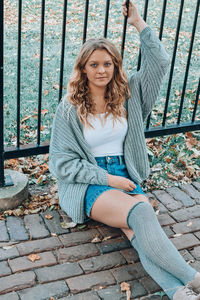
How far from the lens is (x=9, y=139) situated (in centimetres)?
421

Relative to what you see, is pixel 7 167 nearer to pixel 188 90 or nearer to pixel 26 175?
pixel 26 175

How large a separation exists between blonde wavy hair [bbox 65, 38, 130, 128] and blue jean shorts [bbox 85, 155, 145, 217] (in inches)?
11.4

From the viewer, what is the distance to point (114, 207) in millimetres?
2834

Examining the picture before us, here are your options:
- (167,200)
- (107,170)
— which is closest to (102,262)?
(107,170)

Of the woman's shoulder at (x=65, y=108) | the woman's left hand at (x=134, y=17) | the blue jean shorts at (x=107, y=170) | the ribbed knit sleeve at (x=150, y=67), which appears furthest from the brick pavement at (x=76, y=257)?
the woman's left hand at (x=134, y=17)

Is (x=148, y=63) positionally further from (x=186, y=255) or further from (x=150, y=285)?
(x=150, y=285)

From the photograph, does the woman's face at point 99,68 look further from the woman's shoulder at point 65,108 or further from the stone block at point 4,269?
the stone block at point 4,269

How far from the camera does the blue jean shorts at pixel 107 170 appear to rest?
9.57 feet

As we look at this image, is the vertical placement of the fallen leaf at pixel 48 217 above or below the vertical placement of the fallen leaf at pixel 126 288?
above

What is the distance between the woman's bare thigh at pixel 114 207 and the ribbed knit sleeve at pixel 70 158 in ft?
0.36

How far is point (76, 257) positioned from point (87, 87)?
1.15 m

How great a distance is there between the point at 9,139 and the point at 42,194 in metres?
0.95

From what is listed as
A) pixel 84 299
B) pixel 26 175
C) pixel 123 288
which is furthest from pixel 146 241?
pixel 26 175

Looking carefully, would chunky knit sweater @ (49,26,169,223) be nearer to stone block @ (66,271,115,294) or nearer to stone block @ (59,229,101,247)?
stone block @ (59,229,101,247)
